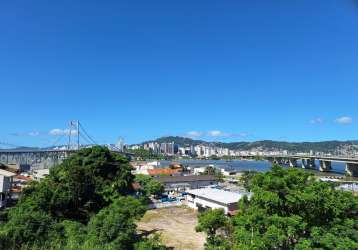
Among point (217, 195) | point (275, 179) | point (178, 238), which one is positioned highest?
point (275, 179)

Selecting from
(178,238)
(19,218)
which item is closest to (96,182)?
(178,238)

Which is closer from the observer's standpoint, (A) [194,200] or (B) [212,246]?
(B) [212,246]

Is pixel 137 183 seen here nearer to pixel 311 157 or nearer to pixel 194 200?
pixel 194 200

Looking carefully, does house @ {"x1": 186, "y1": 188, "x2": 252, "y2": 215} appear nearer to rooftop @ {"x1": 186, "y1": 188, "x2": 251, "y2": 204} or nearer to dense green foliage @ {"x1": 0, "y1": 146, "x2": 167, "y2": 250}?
rooftop @ {"x1": 186, "y1": 188, "x2": 251, "y2": 204}

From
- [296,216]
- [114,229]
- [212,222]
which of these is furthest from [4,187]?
[296,216]

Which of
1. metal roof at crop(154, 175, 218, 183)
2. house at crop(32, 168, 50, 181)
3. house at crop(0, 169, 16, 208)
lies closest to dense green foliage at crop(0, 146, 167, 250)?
house at crop(0, 169, 16, 208)

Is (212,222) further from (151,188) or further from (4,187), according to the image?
(151,188)
